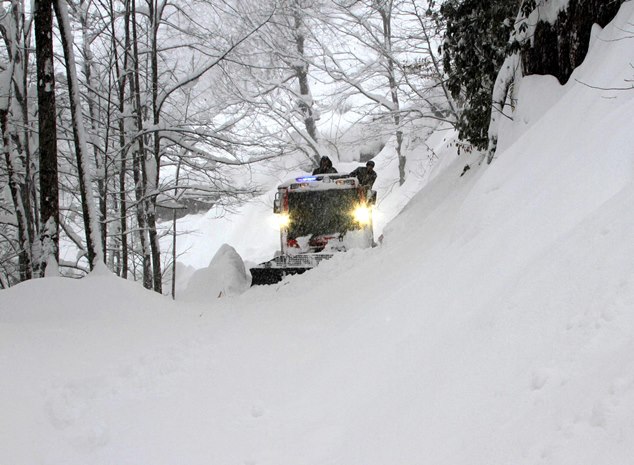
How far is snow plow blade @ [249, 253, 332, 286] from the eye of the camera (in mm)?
9891

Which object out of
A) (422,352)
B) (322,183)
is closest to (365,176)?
(322,183)

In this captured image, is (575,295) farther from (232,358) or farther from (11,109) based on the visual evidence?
(11,109)

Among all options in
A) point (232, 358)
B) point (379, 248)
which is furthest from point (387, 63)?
point (232, 358)

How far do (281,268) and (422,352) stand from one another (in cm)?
653

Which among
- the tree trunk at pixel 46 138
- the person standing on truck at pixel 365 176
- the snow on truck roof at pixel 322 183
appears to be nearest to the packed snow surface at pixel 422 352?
Result: the tree trunk at pixel 46 138

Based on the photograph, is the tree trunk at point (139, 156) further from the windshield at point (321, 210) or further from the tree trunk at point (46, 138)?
the windshield at point (321, 210)

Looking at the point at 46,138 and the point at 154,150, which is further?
the point at 154,150

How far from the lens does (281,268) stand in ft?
32.4

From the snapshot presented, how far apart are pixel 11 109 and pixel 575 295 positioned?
464 inches

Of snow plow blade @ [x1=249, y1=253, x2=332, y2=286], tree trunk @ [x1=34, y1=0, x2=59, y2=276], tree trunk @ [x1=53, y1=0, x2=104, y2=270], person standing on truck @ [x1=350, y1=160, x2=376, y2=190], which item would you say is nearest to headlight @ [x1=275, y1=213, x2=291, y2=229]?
snow plow blade @ [x1=249, y1=253, x2=332, y2=286]

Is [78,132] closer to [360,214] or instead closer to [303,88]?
[360,214]

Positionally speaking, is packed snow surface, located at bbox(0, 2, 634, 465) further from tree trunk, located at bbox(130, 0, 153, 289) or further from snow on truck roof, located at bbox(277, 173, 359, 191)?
tree trunk, located at bbox(130, 0, 153, 289)

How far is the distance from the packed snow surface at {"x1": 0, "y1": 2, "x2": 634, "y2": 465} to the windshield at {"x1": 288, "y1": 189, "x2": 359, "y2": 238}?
466 cm

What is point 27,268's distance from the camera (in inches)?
430
